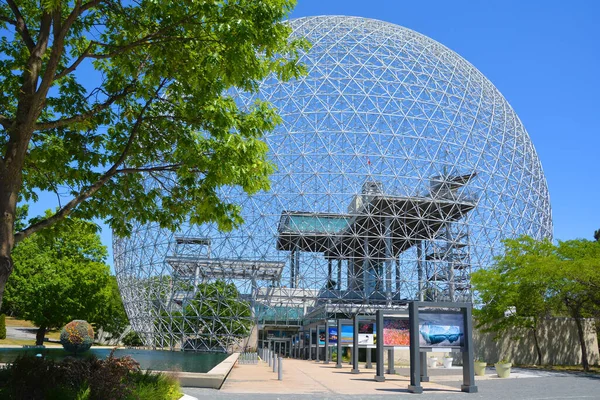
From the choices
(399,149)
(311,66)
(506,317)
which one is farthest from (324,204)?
(506,317)

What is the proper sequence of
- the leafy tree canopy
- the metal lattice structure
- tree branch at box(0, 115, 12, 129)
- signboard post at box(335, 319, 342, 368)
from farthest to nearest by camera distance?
the metal lattice structure
the leafy tree canopy
signboard post at box(335, 319, 342, 368)
tree branch at box(0, 115, 12, 129)

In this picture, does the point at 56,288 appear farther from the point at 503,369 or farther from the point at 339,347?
the point at 503,369

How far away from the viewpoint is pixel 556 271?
27.6 m

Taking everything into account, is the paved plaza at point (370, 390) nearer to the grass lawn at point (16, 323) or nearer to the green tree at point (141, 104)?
the green tree at point (141, 104)

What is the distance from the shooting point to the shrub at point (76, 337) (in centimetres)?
2784

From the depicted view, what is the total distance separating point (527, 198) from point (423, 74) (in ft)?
42.6

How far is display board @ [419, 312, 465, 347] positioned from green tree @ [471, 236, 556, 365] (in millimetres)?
14854

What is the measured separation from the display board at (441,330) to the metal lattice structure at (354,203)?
Result: 20684 mm

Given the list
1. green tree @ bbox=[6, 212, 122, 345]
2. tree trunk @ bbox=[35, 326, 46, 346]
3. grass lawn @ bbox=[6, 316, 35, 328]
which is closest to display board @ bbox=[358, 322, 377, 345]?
green tree @ bbox=[6, 212, 122, 345]

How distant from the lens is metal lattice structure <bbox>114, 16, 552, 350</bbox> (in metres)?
38.6

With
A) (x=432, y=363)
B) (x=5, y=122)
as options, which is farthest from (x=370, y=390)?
(x=5, y=122)

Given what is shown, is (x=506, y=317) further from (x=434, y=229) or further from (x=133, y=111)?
(x=133, y=111)

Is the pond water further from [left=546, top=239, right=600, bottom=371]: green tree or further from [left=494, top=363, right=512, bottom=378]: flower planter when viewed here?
[left=546, top=239, right=600, bottom=371]: green tree

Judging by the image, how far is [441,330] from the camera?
53.6ft
